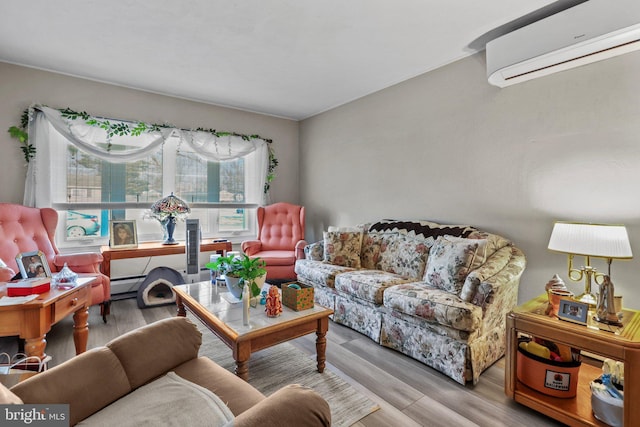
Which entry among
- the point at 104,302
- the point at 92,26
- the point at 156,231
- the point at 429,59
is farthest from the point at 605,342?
the point at 156,231

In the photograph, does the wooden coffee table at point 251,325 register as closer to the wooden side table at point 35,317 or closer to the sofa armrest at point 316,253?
the wooden side table at point 35,317

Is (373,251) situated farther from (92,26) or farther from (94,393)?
(92,26)

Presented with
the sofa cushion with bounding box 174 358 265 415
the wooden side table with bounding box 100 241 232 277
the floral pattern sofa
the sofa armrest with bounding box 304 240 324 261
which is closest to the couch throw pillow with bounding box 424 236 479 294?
the floral pattern sofa

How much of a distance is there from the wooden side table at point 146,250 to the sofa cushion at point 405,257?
6.52 feet

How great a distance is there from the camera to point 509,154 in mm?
2605

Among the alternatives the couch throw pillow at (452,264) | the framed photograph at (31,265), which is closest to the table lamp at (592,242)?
the couch throw pillow at (452,264)

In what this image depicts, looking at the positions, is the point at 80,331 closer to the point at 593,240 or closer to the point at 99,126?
the point at 99,126

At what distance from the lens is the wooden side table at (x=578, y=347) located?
1.37 meters

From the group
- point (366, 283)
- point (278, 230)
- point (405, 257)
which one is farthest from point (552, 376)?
point (278, 230)

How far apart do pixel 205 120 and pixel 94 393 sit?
378 centimetres

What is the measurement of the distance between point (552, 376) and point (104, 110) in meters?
4.66

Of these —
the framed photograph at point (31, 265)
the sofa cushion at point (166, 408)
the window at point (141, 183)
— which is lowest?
the sofa cushion at point (166, 408)

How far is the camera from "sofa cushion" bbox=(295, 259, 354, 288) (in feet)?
9.57

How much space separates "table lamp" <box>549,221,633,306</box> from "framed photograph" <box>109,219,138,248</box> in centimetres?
387
